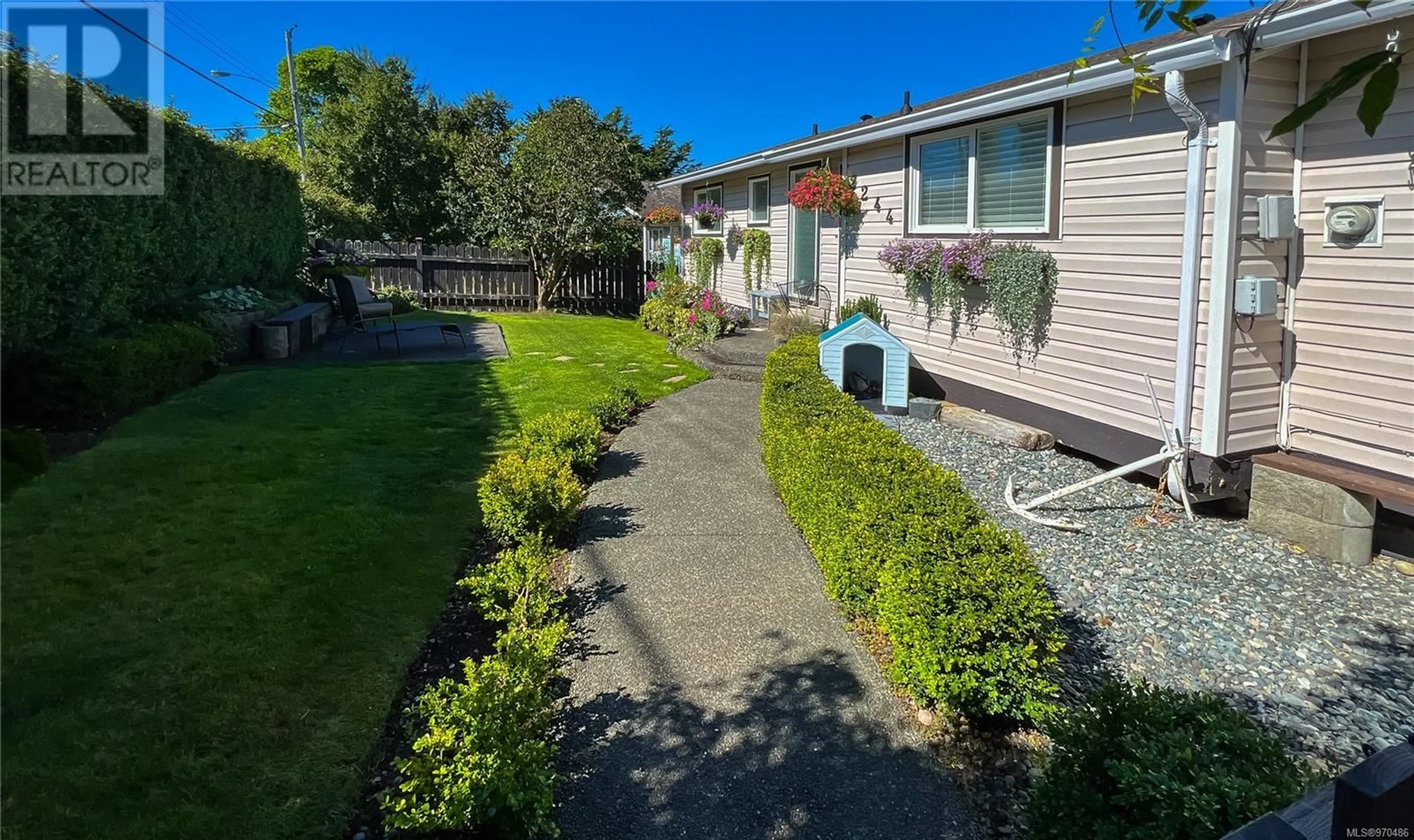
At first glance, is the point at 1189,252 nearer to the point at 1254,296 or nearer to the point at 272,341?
the point at 1254,296

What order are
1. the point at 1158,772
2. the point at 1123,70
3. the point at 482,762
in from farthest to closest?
the point at 1123,70, the point at 482,762, the point at 1158,772

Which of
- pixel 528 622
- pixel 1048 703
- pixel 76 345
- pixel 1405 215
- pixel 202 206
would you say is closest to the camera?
pixel 1048 703

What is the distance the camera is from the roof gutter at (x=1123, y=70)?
14.7 ft

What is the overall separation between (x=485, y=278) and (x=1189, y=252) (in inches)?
633

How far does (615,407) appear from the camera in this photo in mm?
7938

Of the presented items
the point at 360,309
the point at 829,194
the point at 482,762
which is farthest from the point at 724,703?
the point at 360,309

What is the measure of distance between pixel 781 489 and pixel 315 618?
10.00 feet

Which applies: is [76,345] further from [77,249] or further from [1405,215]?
[1405,215]

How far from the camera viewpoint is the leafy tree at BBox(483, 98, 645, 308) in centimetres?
A: 1748

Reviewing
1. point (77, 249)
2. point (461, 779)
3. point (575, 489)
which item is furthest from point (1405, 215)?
point (77, 249)

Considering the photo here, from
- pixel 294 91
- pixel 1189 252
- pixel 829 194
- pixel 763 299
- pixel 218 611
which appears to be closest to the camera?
pixel 218 611

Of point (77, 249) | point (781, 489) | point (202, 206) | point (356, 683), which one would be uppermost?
point (202, 206)

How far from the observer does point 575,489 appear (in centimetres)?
520

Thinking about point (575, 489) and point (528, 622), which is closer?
point (528, 622)
